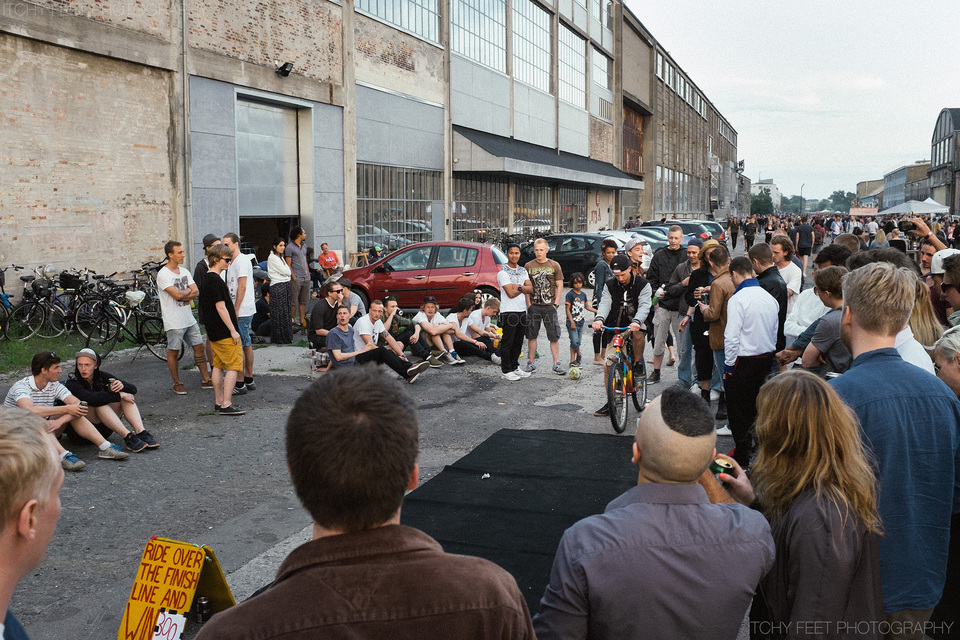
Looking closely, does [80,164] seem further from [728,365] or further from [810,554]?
[810,554]

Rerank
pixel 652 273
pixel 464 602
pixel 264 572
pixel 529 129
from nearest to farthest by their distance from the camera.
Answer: pixel 464 602
pixel 264 572
pixel 652 273
pixel 529 129

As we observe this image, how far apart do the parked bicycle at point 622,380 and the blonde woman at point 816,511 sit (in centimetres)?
520

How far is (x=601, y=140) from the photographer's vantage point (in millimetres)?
48562

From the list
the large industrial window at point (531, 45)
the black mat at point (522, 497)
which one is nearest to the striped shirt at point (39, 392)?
the black mat at point (522, 497)

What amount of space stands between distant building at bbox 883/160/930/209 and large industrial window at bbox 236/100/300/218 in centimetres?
11442

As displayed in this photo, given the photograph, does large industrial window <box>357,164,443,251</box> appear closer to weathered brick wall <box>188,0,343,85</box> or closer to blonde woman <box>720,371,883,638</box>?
weathered brick wall <box>188,0,343,85</box>

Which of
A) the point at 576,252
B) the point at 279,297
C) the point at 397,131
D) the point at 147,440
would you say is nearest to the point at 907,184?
the point at 576,252

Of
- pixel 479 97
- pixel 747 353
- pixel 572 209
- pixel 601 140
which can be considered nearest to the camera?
pixel 747 353

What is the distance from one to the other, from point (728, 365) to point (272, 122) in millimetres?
15692

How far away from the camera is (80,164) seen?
14406 mm

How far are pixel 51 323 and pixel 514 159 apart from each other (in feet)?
62.8

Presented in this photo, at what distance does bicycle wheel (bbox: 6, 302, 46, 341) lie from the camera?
12727mm

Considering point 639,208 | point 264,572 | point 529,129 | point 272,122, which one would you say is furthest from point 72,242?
point 639,208

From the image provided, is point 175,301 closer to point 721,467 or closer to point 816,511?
point 721,467
